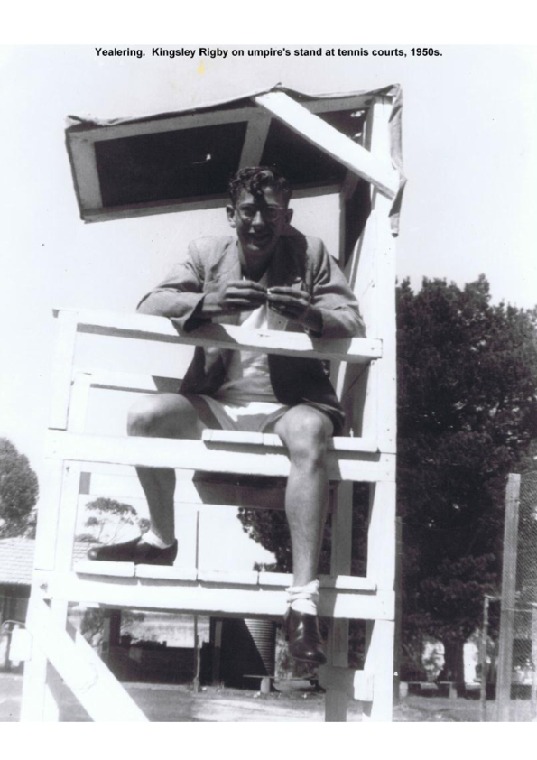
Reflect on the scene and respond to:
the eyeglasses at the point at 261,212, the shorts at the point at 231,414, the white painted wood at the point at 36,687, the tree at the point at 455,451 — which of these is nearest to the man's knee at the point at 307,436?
the shorts at the point at 231,414

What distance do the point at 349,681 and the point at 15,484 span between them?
46.2ft

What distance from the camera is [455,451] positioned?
67.3 feet

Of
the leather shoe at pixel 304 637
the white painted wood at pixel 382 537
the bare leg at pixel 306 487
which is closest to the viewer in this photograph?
the leather shoe at pixel 304 637

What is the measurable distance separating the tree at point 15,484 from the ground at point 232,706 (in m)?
3.47

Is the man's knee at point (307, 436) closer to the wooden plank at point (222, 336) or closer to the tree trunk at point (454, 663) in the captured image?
the wooden plank at point (222, 336)

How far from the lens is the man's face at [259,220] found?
323 centimetres

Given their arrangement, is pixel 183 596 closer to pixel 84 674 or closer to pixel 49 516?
pixel 84 674

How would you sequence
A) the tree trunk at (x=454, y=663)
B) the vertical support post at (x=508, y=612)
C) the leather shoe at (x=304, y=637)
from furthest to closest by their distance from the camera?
the tree trunk at (x=454, y=663) → the vertical support post at (x=508, y=612) → the leather shoe at (x=304, y=637)

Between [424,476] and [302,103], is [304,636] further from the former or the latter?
[424,476]

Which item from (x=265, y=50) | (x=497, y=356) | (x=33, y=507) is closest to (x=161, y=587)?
(x=265, y=50)

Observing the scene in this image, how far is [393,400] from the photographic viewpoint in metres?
2.97

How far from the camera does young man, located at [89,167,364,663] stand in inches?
109

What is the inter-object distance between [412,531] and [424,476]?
1.36 m

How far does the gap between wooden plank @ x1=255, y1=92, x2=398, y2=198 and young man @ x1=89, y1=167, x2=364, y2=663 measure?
206 mm
